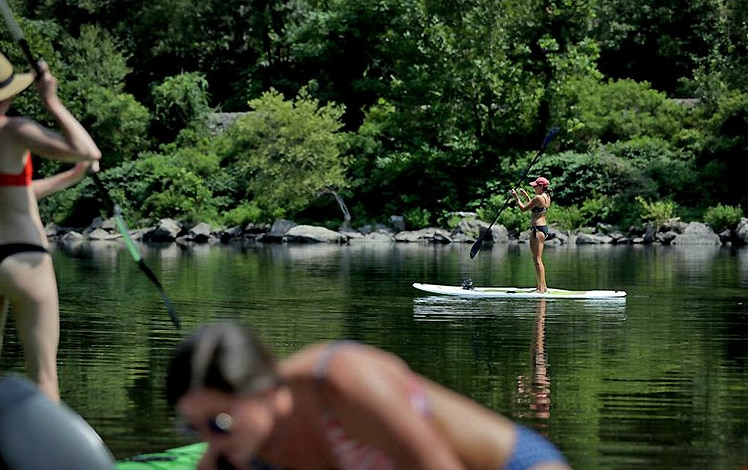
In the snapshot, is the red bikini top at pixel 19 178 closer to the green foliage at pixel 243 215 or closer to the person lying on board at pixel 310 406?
the person lying on board at pixel 310 406

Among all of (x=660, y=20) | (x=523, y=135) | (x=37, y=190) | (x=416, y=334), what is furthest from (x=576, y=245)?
(x=37, y=190)

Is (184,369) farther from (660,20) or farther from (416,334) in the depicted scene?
(660,20)

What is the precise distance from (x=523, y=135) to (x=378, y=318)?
28.2 meters

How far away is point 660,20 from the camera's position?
159 ft

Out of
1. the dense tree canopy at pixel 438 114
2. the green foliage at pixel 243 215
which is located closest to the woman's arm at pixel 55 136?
the dense tree canopy at pixel 438 114

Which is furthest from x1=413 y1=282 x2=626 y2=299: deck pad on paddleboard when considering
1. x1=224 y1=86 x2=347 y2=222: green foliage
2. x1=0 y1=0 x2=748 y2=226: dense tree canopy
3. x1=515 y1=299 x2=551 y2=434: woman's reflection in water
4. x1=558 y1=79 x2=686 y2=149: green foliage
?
x1=558 y1=79 x2=686 y2=149: green foliage

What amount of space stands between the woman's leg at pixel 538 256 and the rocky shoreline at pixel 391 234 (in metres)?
16.3

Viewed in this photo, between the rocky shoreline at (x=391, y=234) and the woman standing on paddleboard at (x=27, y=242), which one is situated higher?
the woman standing on paddleboard at (x=27, y=242)

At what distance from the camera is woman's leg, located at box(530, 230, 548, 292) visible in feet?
59.3

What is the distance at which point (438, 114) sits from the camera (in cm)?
4234

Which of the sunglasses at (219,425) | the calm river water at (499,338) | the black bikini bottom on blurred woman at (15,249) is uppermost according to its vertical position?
the black bikini bottom on blurred woman at (15,249)

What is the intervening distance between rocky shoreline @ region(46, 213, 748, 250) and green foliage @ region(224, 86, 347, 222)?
1042 millimetres

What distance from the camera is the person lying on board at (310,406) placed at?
2836 millimetres

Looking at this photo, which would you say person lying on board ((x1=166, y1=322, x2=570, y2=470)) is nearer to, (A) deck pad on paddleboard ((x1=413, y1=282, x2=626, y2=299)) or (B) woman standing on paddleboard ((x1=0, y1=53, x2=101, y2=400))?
(B) woman standing on paddleboard ((x1=0, y1=53, x2=101, y2=400))
